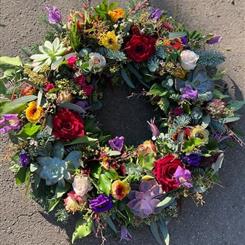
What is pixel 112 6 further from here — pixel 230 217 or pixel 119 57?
pixel 230 217

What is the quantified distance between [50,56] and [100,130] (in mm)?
309

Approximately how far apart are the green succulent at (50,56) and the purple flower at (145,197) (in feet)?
1.63

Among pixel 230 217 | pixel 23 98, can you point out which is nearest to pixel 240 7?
pixel 230 217

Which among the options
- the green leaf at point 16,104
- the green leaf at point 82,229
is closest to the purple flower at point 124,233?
the green leaf at point 82,229

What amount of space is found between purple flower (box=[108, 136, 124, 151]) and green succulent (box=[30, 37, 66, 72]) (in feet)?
→ 1.03

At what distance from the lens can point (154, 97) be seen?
1.85m

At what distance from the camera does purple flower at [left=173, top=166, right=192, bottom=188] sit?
172cm

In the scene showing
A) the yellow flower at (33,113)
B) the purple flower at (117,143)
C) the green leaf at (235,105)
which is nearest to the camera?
the yellow flower at (33,113)

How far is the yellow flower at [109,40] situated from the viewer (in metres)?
1.73

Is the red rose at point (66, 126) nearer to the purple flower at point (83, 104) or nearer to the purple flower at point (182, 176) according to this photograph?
the purple flower at point (83, 104)

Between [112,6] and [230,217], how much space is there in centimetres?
90

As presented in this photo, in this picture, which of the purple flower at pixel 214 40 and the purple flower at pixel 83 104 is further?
the purple flower at pixel 214 40

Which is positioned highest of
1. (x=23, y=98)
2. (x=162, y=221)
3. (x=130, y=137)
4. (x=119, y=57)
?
(x=119, y=57)

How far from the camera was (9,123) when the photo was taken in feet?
5.59
